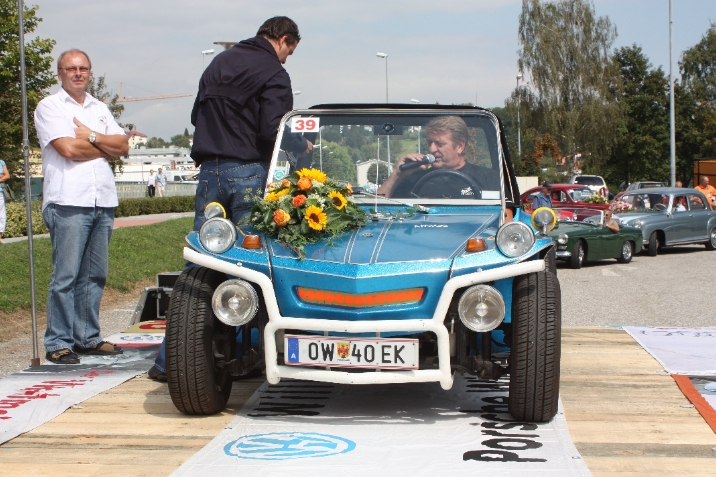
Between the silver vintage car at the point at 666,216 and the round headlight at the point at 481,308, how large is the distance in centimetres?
1643

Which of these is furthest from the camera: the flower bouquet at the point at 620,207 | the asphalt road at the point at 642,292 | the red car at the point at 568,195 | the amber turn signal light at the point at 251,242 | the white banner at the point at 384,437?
the red car at the point at 568,195

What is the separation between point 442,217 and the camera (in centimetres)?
561

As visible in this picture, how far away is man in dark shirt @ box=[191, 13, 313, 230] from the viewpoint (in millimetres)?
5945

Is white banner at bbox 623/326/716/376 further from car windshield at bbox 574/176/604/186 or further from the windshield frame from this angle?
car windshield at bbox 574/176/604/186

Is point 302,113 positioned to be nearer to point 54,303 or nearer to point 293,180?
point 293,180

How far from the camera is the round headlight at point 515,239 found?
4.63m

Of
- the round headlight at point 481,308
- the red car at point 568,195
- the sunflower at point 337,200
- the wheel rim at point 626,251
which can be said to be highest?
the sunflower at point 337,200

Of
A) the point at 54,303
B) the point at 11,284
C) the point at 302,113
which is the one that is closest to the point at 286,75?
the point at 302,113

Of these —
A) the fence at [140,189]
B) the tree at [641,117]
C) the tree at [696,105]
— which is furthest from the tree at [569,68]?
the fence at [140,189]

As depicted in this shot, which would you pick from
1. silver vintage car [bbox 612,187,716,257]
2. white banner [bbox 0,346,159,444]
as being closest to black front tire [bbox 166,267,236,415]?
white banner [bbox 0,346,159,444]

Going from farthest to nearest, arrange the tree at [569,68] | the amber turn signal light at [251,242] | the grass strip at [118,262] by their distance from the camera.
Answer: the tree at [569,68] → the grass strip at [118,262] → the amber turn signal light at [251,242]

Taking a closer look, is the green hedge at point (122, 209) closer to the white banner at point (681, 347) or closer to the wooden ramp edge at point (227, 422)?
the white banner at point (681, 347)

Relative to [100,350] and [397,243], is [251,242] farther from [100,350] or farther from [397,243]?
[100,350]

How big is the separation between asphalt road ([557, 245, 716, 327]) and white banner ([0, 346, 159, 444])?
477 cm
